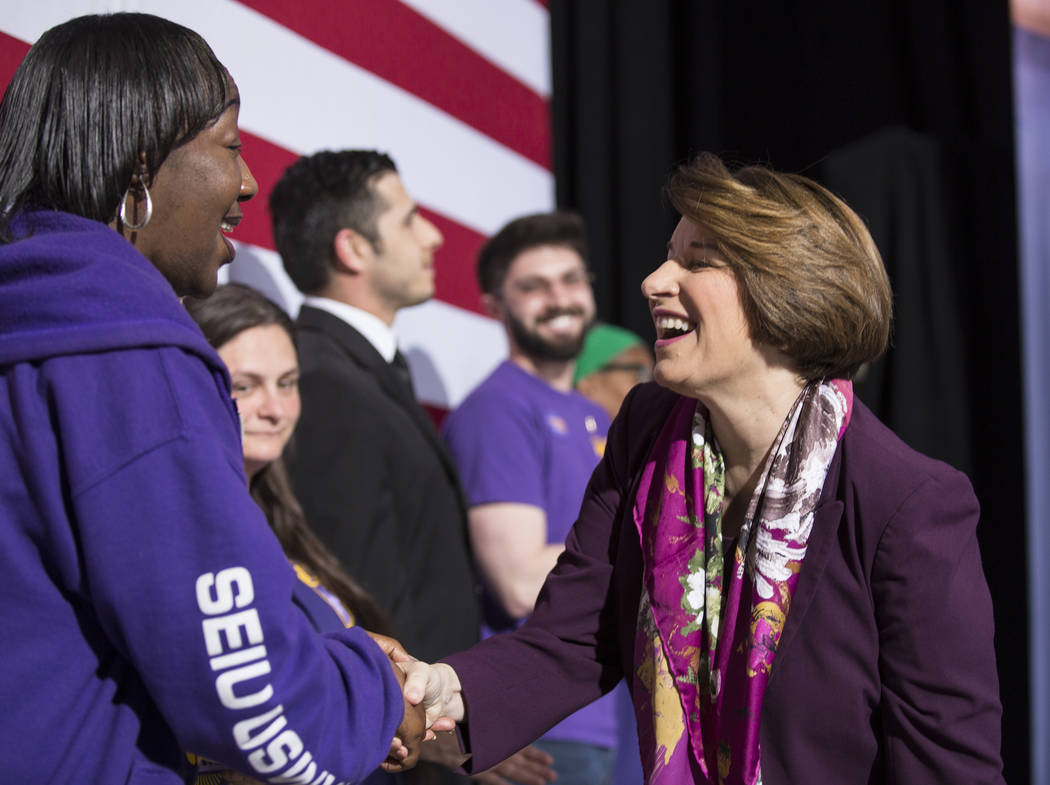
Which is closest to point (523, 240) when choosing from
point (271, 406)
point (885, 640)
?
point (271, 406)

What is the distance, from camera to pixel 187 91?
1193 millimetres

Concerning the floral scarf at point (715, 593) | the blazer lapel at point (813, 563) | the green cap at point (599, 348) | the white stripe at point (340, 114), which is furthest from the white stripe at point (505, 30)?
the blazer lapel at point (813, 563)

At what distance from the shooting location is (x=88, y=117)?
1.14 meters

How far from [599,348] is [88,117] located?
2673 mm

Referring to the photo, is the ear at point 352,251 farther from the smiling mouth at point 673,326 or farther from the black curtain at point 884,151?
the black curtain at point 884,151

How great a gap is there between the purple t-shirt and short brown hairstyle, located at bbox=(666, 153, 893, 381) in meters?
1.16

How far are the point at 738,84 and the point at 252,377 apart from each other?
2.68 metres

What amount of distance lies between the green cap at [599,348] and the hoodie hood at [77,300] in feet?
8.64

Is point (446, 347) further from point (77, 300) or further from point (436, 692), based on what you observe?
point (77, 300)

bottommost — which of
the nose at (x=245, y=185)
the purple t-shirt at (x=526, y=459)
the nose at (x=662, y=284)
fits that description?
the purple t-shirt at (x=526, y=459)

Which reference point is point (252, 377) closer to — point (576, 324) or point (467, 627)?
point (467, 627)

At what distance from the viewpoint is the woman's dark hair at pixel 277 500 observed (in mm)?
1938

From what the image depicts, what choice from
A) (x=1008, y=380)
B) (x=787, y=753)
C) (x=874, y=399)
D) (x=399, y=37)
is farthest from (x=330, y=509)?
(x=1008, y=380)

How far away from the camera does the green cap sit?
3701mm
